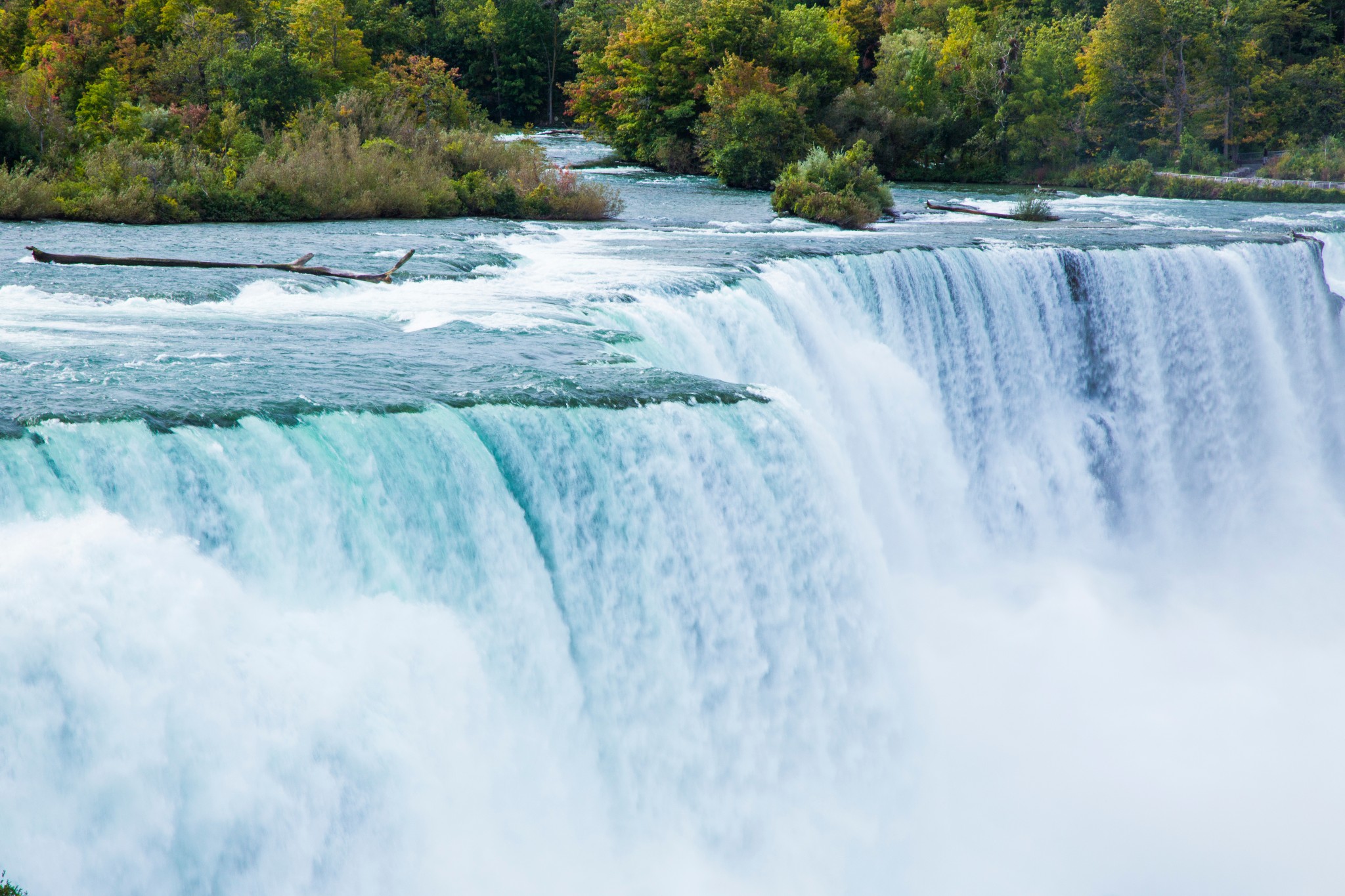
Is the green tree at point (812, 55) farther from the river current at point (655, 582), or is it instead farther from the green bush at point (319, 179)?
the river current at point (655, 582)

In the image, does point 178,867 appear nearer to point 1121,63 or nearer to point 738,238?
point 738,238

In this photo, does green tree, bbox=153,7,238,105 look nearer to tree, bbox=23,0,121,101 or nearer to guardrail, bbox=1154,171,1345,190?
tree, bbox=23,0,121,101

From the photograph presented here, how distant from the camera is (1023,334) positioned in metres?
15.1

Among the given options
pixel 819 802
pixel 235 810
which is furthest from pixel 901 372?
pixel 235 810

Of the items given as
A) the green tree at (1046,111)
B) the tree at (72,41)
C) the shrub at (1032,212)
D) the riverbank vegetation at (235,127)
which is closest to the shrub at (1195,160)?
the green tree at (1046,111)

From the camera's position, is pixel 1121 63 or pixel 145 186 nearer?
pixel 145 186

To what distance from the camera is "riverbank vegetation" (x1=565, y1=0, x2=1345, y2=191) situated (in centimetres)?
3381

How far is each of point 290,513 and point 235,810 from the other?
1724 millimetres

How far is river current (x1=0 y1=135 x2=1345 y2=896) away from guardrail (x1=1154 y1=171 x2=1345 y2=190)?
18755 millimetres

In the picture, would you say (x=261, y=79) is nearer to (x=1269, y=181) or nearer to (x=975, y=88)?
(x=975, y=88)

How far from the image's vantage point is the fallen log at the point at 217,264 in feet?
44.3

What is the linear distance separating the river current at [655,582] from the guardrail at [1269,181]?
18755 millimetres

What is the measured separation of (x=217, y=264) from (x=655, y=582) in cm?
792

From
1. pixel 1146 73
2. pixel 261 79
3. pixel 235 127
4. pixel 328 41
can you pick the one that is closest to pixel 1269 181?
pixel 1146 73
